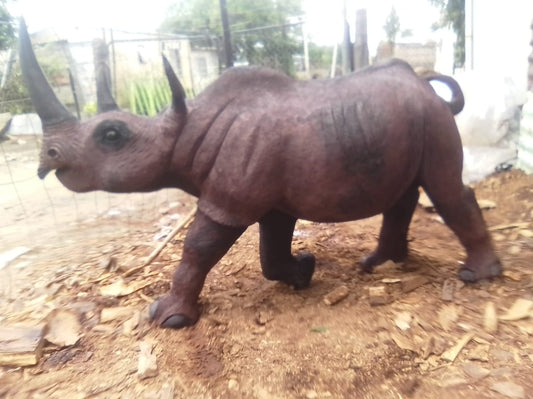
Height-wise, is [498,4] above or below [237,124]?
above

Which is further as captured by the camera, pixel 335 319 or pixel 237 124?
pixel 335 319

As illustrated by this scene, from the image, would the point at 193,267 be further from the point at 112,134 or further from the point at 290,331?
the point at 112,134

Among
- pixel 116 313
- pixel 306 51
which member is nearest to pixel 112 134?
pixel 116 313

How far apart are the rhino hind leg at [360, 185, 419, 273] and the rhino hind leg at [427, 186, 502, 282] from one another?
0.21 metres

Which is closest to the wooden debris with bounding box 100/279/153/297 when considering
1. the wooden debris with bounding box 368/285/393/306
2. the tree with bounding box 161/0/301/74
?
the wooden debris with bounding box 368/285/393/306

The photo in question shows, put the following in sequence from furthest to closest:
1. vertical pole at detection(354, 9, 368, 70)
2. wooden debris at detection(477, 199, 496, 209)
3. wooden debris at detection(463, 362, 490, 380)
Result: vertical pole at detection(354, 9, 368, 70)
wooden debris at detection(477, 199, 496, 209)
wooden debris at detection(463, 362, 490, 380)

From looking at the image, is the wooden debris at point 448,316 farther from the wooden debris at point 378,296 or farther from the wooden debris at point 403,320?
the wooden debris at point 378,296

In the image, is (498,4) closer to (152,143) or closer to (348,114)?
(348,114)

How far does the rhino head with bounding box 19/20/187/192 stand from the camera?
6.58ft

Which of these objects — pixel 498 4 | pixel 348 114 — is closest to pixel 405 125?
pixel 348 114

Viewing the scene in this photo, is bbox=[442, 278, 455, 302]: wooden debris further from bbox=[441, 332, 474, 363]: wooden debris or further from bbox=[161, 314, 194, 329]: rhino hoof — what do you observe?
bbox=[161, 314, 194, 329]: rhino hoof

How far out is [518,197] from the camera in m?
4.10

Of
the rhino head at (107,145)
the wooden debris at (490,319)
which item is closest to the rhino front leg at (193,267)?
the rhino head at (107,145)

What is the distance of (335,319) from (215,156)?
0.96 m
